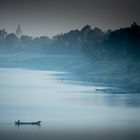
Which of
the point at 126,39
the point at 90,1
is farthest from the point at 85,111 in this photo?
the point at 90,1

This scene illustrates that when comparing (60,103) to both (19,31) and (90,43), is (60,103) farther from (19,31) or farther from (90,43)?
(19,31)

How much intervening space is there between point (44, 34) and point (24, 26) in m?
0.23

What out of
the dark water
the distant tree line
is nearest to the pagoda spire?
the distant tree line

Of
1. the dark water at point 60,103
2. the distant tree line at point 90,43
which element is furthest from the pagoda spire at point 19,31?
the dark water at point 60,103

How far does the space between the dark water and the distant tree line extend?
0.28 metres

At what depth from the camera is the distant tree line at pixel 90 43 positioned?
4152 millimetres

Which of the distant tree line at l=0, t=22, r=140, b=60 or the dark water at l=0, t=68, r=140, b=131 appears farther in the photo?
the distant tree line at l=0, t=22, r=140, b=60

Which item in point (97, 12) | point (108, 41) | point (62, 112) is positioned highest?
point (97, 12)

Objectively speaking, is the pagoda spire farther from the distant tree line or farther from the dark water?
the dark water

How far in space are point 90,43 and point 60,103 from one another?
29.3 inches

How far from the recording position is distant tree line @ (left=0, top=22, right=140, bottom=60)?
13.6 feet

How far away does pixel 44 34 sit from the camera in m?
4.16

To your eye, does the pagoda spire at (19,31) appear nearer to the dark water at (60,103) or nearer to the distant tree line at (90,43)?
the distant tree line at (90,43)

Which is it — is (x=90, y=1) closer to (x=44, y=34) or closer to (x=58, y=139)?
(x=44, y=34)
